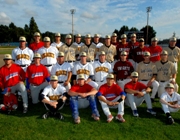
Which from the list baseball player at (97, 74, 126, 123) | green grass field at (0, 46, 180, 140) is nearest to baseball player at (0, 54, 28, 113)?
green grass field at (0, 46, 180, 140)

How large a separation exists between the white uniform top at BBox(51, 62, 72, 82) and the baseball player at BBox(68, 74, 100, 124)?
3.48 feet

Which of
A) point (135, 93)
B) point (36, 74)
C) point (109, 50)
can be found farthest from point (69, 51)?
point (135, 93)

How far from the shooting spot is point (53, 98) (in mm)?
6102

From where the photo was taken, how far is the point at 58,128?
5.31m

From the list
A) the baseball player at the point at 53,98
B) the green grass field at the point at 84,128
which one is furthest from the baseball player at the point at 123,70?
the baseball player at the point at 53,98

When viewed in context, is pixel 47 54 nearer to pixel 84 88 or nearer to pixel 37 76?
pixel 37 76

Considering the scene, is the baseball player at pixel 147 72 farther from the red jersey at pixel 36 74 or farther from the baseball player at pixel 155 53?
the red jersey at pixel 36 74

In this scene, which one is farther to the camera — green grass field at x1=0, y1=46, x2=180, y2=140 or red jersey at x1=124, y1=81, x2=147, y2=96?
red jersey at x1=124, y1=81, x2=147, y2=96

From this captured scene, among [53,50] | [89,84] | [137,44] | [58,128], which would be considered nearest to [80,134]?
[58,128]

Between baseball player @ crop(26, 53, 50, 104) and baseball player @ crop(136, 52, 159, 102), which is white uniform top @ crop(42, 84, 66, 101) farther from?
baseball player @ crop(136, 52, 159, 102)

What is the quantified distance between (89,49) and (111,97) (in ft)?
8.87

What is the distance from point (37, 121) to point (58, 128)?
2.49 ft

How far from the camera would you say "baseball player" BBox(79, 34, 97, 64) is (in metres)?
7.94

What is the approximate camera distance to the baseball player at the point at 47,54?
7.59m
